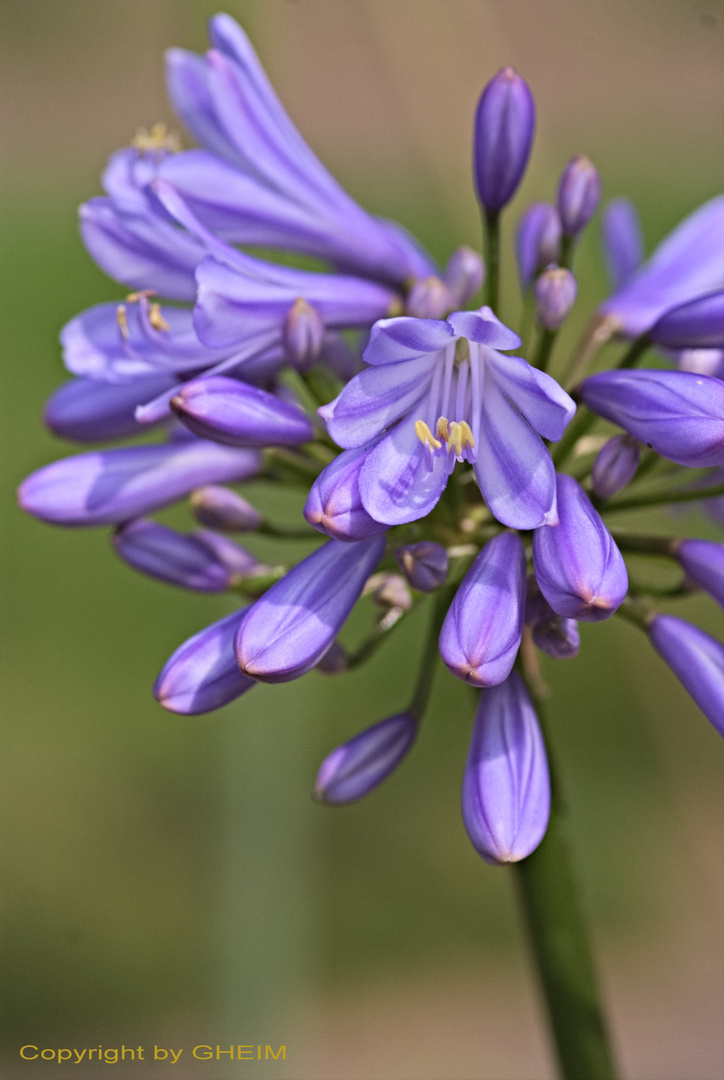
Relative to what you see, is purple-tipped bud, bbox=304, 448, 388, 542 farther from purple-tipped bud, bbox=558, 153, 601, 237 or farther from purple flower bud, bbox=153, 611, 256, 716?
purple-tipped bud, bbox=558, 153, 601, 237

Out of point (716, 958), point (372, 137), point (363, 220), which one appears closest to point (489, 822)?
point (363, 220)

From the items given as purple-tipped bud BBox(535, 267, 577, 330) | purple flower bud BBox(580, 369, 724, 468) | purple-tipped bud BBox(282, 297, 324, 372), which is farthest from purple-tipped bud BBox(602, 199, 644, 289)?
purple-tipped bud BBox(282, 297, 324, 372)

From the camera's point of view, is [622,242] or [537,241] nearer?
[537,241]

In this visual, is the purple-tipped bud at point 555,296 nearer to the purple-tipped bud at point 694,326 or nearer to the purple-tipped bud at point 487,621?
the purple-tipped bud at point 694,326

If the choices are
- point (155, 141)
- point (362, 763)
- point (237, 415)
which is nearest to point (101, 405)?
point (237, 415)

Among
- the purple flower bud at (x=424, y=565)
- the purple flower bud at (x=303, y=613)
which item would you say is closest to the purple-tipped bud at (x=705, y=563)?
the purple flower bud at (x=424, y=565)

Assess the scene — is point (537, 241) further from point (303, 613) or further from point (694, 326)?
point (303, 613)
